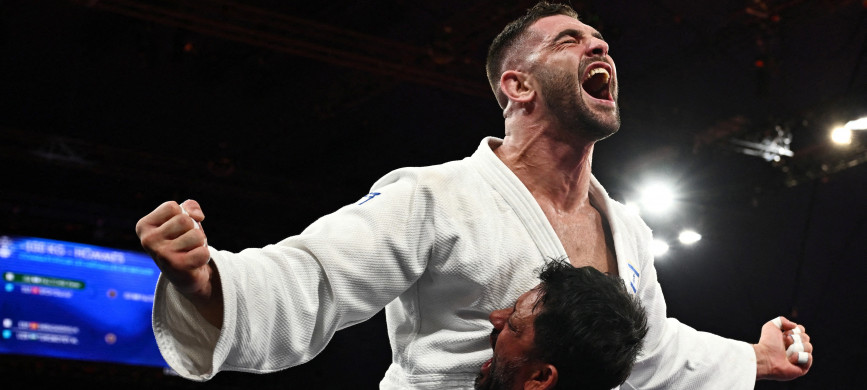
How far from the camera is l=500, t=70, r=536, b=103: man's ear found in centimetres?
178

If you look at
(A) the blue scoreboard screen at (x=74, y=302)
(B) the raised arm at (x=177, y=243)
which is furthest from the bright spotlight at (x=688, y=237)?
(B) the raised arm at (x=177, y=243)

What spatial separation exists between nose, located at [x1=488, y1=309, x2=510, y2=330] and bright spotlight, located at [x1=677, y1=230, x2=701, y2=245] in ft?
17.9

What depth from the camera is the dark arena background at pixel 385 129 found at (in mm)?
5031

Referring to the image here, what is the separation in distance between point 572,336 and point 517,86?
0.71m

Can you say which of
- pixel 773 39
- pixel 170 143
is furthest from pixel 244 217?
pixel 773 39

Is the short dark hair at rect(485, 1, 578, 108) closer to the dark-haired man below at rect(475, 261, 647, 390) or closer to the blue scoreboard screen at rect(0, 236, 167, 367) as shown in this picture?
the dark-haired man below at rect(475, 261, 647, 390)

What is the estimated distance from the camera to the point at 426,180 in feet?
5.02

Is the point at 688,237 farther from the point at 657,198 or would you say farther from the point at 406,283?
the point at 406,283

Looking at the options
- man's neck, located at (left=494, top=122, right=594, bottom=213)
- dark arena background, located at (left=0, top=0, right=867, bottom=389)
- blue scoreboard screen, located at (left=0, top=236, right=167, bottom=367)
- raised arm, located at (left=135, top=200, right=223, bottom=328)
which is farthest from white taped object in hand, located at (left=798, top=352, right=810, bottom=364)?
blue scoreboard screen, located at (left=0, top=236, right=167, bottom=367)

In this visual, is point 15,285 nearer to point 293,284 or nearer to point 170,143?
point 170,143

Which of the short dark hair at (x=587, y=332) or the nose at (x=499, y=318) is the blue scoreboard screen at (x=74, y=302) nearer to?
the nose at (x=499, y=318)

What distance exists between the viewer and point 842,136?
17.8 ft

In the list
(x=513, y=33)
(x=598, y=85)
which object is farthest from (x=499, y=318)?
(x=513, y=33)

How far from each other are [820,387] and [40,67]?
610 cm
